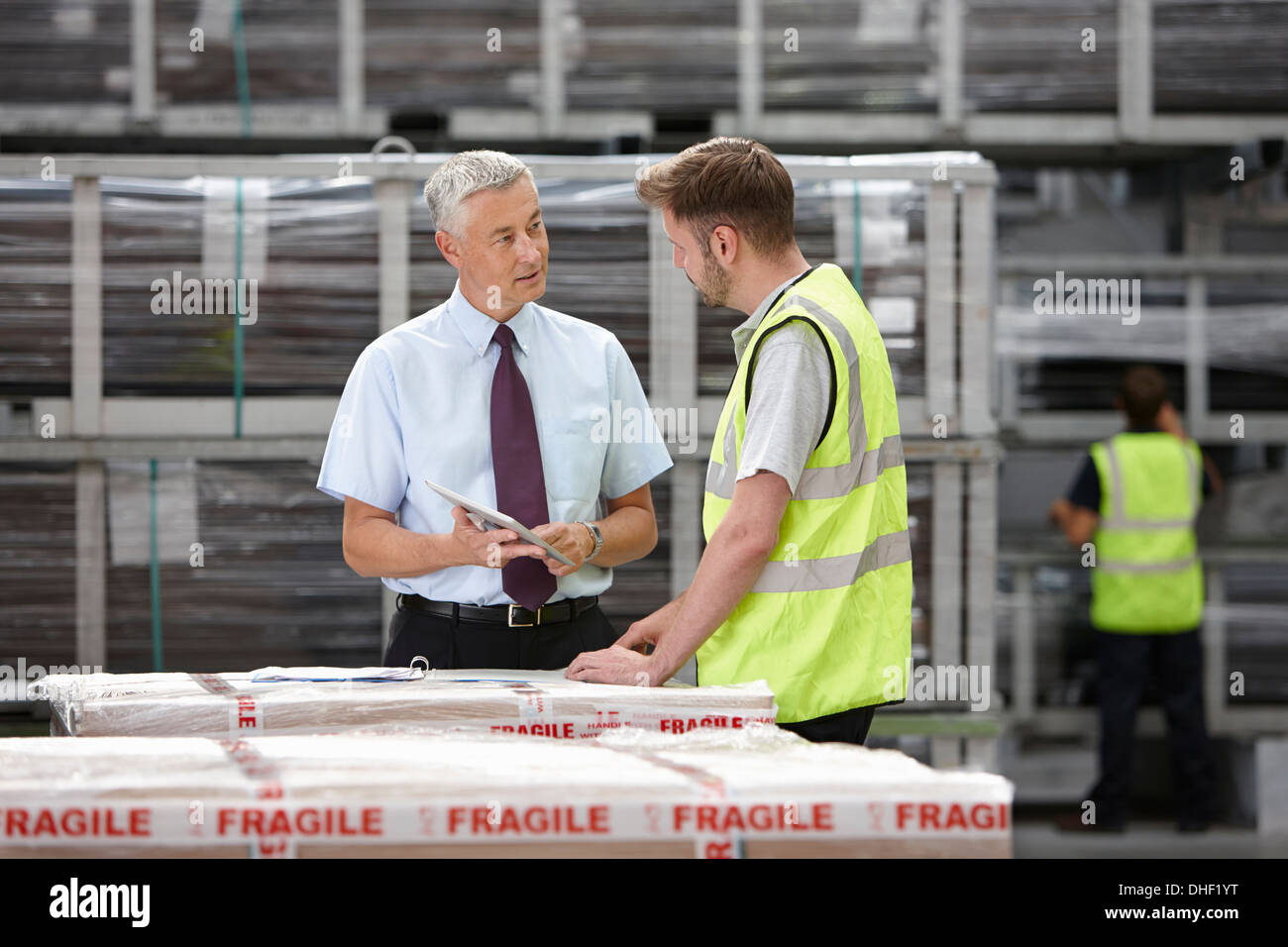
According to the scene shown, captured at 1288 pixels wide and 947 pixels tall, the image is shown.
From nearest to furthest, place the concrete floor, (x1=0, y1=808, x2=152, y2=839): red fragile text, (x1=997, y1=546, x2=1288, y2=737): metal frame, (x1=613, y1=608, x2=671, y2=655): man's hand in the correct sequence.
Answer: (x1=0, y1=808, x2=152, y2=839): red fragile text → (x1=613, y1=608, x2=671, y2=655): man's hand → the concrete floor → (x1=997, y1=546, x2=1288, y2=737): metal frame

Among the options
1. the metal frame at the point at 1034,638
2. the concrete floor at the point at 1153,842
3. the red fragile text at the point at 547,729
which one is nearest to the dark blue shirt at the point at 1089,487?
the metal frame at the point at 1034,638

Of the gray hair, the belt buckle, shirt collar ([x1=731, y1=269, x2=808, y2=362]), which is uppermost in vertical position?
the gray hair

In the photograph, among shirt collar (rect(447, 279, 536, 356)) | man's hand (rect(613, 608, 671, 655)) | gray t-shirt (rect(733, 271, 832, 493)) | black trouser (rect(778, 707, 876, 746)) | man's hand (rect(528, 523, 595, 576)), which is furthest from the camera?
shirt collar (rect(447, 279, 536, 356))

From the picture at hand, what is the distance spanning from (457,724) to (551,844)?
594mm

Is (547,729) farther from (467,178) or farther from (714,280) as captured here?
(467,178)

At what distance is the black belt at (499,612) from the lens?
273 cm

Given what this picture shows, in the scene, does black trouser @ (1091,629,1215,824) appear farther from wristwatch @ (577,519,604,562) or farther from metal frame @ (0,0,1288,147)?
wristwatch @ (577,519,604,562)

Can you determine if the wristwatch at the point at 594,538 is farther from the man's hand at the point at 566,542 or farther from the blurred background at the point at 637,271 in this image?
the blurred background at the point at 637,271

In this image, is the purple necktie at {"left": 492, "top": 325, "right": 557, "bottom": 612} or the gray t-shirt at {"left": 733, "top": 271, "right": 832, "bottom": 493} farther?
the purple necktie at {"left": 492, "top": 325, "right": 557, "bottom": 612}

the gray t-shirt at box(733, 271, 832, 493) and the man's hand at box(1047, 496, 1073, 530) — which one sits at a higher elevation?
the gray t-shirt at box(733, 271, 832, 493)

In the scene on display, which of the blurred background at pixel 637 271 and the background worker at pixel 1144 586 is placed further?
the background worker at pixel 1144 586

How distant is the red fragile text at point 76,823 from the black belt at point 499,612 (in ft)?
4.69

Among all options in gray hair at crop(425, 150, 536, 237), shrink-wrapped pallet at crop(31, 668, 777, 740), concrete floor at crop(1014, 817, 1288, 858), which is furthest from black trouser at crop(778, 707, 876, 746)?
concrete floor at crop(1014, 817, 1288, 858)

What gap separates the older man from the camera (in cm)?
270
